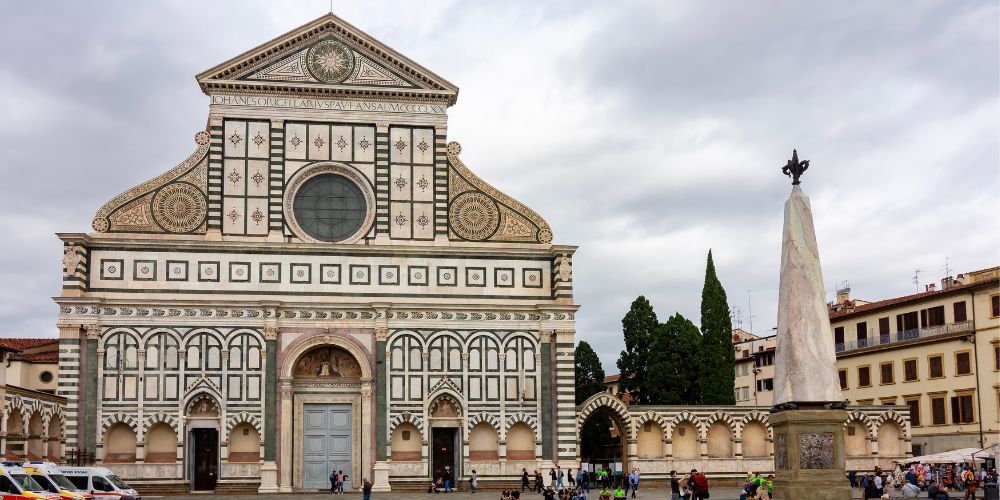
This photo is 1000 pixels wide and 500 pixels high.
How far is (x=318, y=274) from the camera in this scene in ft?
145

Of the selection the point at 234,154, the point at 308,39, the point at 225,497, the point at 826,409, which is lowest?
the point at 225,497

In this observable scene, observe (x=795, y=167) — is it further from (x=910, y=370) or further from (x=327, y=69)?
(x=910, y=370)

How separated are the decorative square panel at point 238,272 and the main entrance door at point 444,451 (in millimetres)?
9238

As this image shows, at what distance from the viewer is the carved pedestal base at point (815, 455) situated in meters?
21.0

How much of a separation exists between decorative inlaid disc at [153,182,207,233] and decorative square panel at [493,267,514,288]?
11.5m

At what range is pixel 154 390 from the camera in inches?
1672

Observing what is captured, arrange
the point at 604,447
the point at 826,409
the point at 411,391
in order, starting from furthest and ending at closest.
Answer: the point at 604,447 < the point at 411,391 < the point at 826,409

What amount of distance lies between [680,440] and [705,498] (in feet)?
52.0

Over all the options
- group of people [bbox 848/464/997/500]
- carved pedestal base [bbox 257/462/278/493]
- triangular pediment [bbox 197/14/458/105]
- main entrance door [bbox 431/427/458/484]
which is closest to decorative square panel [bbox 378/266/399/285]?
main entrance door [bbox 431/427/458/484]

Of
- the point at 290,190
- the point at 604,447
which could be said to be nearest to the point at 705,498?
the point at 290,190

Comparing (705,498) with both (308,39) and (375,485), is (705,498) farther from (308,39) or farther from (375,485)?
(308,39)

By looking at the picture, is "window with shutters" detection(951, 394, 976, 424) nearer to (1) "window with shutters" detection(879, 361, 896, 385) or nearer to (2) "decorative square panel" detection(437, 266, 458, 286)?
(1) "window with shutters" detection(879, 361, 896, 385)

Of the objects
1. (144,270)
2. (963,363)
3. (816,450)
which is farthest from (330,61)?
(963,363)

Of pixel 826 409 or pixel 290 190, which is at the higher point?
pixel 290 190
